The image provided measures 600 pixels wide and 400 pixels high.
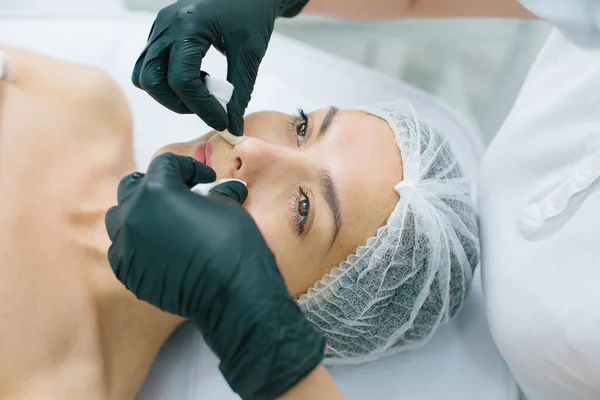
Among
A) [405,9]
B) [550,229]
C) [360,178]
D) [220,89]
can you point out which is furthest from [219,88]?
[405,9]

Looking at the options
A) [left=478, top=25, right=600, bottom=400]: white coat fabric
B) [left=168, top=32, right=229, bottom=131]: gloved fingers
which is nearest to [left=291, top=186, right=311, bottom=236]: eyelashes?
[left=168, top=32, right=229, bottom=131]: gloved fingers

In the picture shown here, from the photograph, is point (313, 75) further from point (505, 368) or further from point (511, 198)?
point (505, 368)

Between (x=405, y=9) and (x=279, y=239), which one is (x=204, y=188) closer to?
(x=279, y=239)

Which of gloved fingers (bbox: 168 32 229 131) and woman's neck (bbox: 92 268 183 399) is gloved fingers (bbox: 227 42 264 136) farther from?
woman's neck (bbox: 92 268 183 399)

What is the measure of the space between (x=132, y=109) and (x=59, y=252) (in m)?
0.65

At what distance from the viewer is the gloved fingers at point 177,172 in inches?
31.4

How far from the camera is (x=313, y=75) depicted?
5.56 ft

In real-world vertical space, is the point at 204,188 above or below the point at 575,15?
below

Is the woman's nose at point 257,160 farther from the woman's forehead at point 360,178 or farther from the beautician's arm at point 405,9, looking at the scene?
the beautician's arm at point 405,9

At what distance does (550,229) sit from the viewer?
98 centimetres

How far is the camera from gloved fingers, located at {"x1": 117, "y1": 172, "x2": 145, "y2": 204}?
85 cm

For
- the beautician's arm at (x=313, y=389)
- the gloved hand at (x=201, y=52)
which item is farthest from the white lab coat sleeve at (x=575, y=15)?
the beautician's arm at (x=313, y=389)

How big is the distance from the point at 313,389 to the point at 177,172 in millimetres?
415

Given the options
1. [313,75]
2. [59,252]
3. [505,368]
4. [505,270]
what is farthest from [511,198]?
[59,252]
